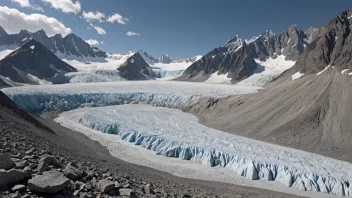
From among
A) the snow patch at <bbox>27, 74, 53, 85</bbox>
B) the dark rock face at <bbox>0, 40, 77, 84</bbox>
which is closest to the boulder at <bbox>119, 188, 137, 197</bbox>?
the dark rock face at <bbox>0, 40, 77, 84</bbox>

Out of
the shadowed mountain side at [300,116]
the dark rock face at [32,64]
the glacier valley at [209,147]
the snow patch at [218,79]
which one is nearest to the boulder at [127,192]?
the glacier valley at [209,147]

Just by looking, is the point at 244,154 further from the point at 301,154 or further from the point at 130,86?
the point at 130,86

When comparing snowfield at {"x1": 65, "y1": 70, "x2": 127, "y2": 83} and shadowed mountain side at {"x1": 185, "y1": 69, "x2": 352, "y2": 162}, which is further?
snowfield at {"x1": 65, "y1": 70, "x2": 127, "y2": 83}

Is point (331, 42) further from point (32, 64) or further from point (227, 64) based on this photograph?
point (32, 64)

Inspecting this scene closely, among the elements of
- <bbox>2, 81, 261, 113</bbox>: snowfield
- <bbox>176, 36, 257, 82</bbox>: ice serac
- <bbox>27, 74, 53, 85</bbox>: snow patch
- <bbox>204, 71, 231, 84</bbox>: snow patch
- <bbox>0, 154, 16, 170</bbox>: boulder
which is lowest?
<bbox>0, 154, 16, 170</bbox>: boulder

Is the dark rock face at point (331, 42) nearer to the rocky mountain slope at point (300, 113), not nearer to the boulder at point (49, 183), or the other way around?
the rocky mountain slope at point (300, 113)

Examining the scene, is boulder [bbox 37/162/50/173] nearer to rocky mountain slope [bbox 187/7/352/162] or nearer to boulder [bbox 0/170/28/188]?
boulder [bbox 0/170/28/188]
